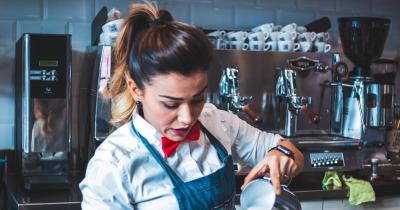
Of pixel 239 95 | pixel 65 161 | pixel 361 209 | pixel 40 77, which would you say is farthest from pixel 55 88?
pixel 361 209

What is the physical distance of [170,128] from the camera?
1185 mm

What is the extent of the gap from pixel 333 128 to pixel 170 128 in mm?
1441

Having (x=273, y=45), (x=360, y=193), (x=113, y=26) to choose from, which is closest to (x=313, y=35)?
(x=273, y=45)

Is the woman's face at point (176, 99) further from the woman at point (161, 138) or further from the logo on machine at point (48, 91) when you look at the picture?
the logo on machine at point (48, 91)

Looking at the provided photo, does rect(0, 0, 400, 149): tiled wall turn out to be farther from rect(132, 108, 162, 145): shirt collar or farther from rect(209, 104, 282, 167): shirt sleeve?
rect(132, 108, 162, 145): shirt collar

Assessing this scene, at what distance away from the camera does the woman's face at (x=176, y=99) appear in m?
1.14

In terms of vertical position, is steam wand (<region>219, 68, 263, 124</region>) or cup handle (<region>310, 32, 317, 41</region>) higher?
cup handle (<region>310, 32, 317, 41</region>)

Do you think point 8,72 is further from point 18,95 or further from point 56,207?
point 56,207

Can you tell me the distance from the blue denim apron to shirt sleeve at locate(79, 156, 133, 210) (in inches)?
3.9

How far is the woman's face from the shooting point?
Result: 3.75 feet

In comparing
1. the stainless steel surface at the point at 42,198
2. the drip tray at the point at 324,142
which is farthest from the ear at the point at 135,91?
the drip tray at the point at 324,142

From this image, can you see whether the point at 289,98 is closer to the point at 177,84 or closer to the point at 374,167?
the point at 374,167

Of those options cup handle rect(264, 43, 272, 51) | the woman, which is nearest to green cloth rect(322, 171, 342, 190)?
cup handle rect(264, 43, 272, 51)

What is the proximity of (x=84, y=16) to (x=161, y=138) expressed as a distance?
1.30m
